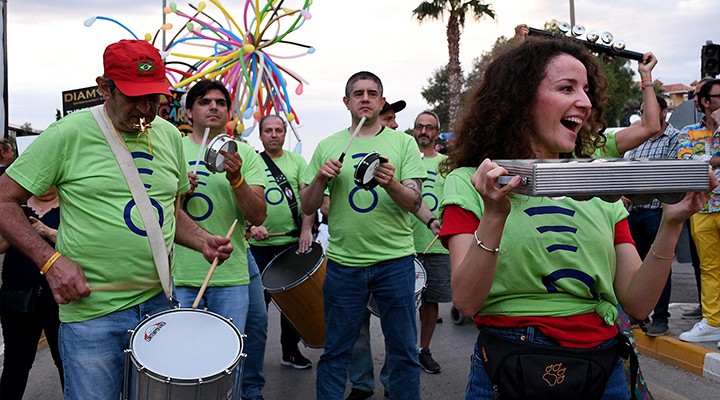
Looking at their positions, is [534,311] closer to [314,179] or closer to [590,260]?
[590,260]

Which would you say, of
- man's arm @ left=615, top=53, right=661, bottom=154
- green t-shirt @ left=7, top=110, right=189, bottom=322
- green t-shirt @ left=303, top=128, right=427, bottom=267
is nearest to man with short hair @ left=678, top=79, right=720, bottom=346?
man's arm @ left=615, top=53, right=661, bottom=154

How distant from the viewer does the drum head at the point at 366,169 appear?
429 centimetres

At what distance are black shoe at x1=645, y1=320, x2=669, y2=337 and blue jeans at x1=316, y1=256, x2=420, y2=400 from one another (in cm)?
300

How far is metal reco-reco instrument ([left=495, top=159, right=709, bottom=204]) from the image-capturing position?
5.37 ft

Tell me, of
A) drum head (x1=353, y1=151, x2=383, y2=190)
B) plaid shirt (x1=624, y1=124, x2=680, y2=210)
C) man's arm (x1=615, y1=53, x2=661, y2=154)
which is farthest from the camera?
plaid shirt (x1=624, y1=124, x2=680, y2=210)

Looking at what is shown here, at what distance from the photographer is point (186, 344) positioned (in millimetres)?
3012

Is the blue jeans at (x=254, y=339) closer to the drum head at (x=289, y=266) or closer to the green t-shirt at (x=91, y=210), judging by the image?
the drum head at (x=289, y=266)

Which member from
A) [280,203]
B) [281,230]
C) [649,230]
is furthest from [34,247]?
[649,230]

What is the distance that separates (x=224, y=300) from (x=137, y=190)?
1.52 meters

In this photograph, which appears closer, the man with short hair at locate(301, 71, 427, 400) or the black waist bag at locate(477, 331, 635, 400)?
the black waist bag at locate(477, 331, 635, 400)

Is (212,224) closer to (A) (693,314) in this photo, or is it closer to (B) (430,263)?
(B) (430,263)

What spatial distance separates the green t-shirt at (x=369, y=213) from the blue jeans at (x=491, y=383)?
7.77 ft

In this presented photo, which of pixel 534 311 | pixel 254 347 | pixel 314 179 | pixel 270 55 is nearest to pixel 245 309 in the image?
pixel 254 347

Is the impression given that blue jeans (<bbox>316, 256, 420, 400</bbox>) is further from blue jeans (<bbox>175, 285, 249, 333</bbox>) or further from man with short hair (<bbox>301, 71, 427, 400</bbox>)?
blue jeans (<bbox>175, 285, 249, 333</bbox>)
